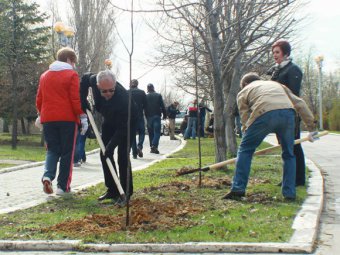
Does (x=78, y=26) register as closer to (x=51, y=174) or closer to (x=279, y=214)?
(x=51, y=174)

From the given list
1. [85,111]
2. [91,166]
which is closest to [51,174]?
[85,111]

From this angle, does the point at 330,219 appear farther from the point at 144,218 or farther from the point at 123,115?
the point at 123,115

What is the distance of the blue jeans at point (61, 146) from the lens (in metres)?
7.85

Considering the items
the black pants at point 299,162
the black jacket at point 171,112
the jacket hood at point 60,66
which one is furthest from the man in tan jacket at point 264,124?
the black jacket at point 171,112

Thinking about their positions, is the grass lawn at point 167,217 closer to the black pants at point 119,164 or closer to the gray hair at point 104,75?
the black pants at point 119,164

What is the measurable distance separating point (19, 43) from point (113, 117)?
23097 millimetres

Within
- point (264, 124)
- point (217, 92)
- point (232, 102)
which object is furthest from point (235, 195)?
point (232, 102)

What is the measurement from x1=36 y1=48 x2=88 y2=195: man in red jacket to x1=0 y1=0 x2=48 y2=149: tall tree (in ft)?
57.1

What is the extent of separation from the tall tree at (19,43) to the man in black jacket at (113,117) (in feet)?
60.0

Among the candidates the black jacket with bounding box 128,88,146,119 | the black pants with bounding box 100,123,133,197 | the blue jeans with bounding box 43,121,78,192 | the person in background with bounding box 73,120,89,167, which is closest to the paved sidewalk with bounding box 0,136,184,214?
the person in background with bounding box 73,120,89,167

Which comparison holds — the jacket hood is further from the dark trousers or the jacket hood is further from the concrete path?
the concrete path

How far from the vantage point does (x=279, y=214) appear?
5.93 meters

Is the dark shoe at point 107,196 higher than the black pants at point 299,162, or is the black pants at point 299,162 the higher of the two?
the black pants at point 299,162

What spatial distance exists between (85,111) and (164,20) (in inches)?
116
